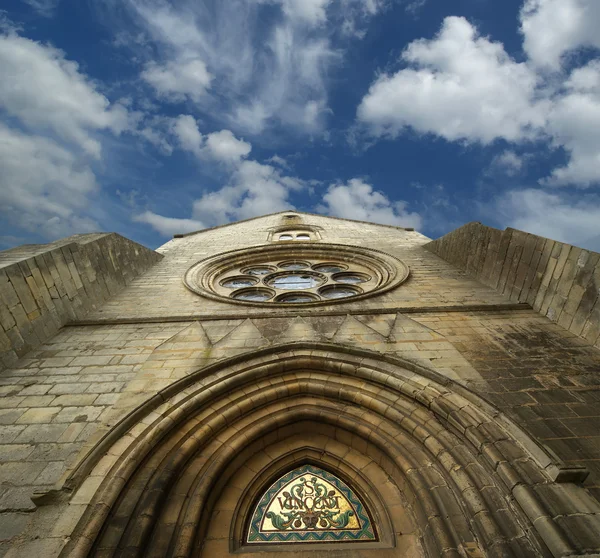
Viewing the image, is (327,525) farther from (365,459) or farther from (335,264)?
(335,264)

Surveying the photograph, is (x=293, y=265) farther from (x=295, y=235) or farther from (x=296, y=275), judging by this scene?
(x=295, y=235)

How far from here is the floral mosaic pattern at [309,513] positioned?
9.90 ft

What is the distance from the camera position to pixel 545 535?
234 centimetres

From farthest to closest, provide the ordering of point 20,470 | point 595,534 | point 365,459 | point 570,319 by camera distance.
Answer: point 570,319 → point 365,459 → point 20,470 → point 595,534

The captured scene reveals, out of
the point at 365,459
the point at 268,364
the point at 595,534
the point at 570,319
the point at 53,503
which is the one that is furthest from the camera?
the point at 570,319

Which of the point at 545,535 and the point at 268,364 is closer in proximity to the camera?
the point at 545,535

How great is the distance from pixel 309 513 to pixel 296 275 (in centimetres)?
603

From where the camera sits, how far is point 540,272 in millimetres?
5246

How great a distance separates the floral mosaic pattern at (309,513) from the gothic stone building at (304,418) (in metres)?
0.01

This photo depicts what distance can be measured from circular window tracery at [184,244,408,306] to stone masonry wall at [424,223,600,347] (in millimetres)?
1507

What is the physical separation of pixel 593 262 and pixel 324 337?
11.7ft

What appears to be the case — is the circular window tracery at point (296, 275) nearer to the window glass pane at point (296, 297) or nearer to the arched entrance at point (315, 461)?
the window glass pane at point (296, 297)

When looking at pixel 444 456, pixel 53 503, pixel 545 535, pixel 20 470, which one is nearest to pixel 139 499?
pixel 53 503

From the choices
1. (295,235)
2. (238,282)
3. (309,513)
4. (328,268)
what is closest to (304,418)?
(309,513)
